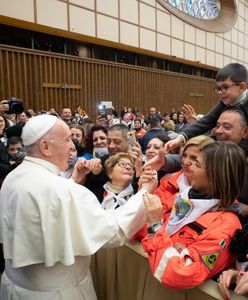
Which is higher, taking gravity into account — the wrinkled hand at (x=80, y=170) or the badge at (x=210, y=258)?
the wrinkled hand at (x=80, y=170)

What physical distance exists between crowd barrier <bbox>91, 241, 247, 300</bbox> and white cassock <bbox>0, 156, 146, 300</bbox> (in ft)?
0.82

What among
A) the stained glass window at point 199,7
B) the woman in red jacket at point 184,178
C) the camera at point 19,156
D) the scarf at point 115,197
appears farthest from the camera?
the stained glass window at point 199,7

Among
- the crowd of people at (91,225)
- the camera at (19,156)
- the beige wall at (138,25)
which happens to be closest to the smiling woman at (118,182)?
the crowd of people at (91,225)

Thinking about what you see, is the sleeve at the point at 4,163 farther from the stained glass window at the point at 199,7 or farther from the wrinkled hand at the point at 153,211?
the stained glass window at the point at 199,7

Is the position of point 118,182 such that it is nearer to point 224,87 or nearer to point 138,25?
point 224,87

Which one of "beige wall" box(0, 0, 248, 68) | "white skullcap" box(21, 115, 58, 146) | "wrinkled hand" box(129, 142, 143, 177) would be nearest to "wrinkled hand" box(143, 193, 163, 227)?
"white skullcap" box(21, 115, 58, 146)

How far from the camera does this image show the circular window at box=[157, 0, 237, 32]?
15.9 m

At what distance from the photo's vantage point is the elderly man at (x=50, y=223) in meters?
1.36

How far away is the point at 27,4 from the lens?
9.23m

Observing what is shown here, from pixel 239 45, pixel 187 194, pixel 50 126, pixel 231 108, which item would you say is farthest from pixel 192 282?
pixel 239 45

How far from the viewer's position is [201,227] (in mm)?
1382

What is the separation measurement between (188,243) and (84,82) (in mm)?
11035

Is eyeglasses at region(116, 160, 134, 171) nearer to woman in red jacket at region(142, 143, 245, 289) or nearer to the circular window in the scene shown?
woman in red jacket at region(142, 143, 245, 289)

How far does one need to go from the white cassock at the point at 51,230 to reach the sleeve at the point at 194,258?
28cm
